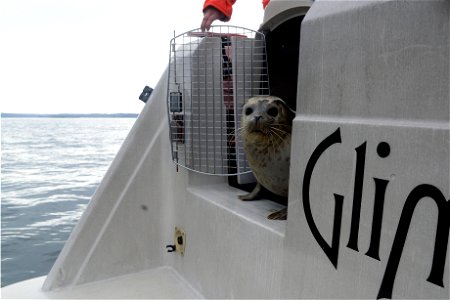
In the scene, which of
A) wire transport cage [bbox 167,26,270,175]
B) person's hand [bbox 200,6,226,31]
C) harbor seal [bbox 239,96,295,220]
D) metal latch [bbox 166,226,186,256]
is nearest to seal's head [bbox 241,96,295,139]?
harbor seal [bbox 239,96,295,220]

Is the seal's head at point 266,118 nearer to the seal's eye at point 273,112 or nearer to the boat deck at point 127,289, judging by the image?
the seal's eye at point 273,112

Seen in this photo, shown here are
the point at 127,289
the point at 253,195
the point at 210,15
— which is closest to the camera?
the point at 253,195

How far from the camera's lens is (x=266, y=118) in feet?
5.10

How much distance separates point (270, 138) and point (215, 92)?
478 mm

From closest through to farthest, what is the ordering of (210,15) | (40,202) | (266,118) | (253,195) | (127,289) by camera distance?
(266,118)
(253,195)
(210,15)
(127,289)
(40,202)

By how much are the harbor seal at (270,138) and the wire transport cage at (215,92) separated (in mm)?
256

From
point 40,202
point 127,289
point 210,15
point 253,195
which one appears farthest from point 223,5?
point 40,202

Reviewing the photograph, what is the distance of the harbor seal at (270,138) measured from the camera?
157 cm

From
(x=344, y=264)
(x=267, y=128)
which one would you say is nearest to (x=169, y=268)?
(x=267, y=128)

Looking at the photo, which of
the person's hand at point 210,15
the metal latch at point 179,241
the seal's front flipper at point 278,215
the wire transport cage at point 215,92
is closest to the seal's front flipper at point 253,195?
the wire transport cage at point 215,92

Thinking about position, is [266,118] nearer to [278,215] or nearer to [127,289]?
[278,215]

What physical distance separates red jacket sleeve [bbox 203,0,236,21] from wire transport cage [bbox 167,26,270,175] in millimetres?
165

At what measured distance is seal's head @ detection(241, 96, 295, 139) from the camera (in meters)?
1.56

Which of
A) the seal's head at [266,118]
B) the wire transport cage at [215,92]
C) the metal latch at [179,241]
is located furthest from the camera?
the metal latch at [179,241]
